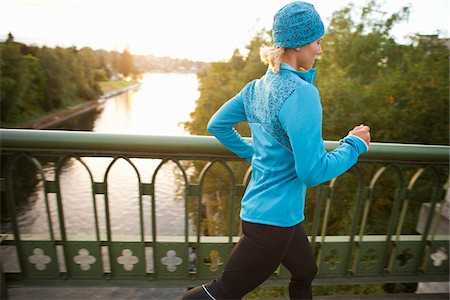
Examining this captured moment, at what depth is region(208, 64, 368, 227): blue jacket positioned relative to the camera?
48.4 inches

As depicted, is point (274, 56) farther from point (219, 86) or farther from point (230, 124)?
point (219, 86)

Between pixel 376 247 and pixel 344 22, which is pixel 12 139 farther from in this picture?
pixel 344 22

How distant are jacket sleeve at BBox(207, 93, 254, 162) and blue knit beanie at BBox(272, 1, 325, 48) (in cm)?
40

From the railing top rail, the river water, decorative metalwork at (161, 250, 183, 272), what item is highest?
the railing top rail

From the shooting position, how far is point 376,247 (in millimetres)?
2496

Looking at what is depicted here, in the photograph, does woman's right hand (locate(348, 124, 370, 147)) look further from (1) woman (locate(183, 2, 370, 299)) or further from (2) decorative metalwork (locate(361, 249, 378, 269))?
(2) decorative metalwork (locate(361, 249, 378, 269))

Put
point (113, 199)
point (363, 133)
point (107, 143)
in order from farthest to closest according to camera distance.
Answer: point (113, 199) → point (107, 143) → point (363, 133)

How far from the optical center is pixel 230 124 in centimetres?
172

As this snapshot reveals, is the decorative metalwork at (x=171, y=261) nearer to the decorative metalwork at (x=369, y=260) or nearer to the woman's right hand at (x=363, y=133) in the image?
the decorative metalwork at (x=369, y=260)

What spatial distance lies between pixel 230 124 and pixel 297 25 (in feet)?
1.99

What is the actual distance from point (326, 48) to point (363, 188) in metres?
21.0

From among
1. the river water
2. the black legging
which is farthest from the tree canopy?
the black legging

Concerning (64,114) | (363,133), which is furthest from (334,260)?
(64,114)

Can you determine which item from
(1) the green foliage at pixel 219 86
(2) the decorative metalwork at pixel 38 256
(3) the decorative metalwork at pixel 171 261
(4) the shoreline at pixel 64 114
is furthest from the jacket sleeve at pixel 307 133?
(4) the shoreline at pixel 64 114
